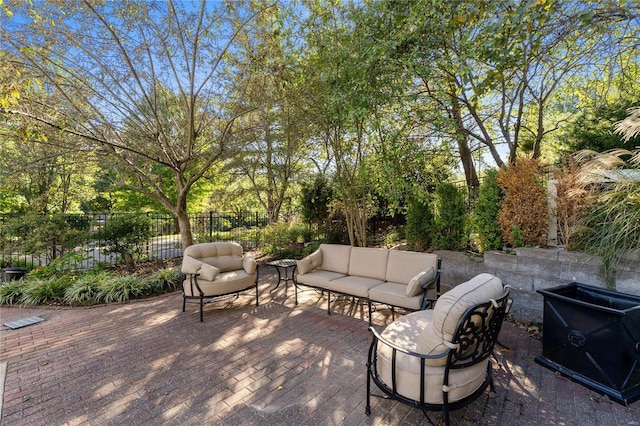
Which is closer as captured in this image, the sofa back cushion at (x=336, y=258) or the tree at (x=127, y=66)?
the tree at (x=127, y=66)

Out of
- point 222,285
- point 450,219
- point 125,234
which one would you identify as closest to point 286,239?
point 125,234

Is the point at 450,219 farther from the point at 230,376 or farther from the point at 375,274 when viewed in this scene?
the point at 230,376

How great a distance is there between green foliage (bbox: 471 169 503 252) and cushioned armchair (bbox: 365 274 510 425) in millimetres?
2490

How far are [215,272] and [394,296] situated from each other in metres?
2.55

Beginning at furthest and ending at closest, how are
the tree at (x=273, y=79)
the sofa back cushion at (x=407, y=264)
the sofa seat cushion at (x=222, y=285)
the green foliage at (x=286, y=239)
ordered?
the green foliage at (x=286, y=239), the tree at (x=273, y=79), the sofa seat cushion at (x=222, y=285), the sofa back cushion at (x=407, y=264)

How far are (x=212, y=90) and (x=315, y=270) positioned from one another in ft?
13.7

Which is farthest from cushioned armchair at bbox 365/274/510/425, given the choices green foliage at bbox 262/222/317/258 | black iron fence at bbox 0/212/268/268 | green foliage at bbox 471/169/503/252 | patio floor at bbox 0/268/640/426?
black iron fence at bbox 0/212/268/268

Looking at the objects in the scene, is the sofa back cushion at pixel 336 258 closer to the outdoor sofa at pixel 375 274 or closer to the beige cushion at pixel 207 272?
the outdoor sofa at pixel 375 274

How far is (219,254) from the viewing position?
507 cm

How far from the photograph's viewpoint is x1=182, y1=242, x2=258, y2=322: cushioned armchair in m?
4.32

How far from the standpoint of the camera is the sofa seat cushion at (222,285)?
4.30 metres

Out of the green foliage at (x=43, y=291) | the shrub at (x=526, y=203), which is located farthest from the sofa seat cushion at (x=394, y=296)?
the green foliage at (x=43, y=291)

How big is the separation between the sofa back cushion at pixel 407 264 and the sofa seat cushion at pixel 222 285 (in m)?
2.20

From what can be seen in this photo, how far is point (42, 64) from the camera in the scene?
480cm
